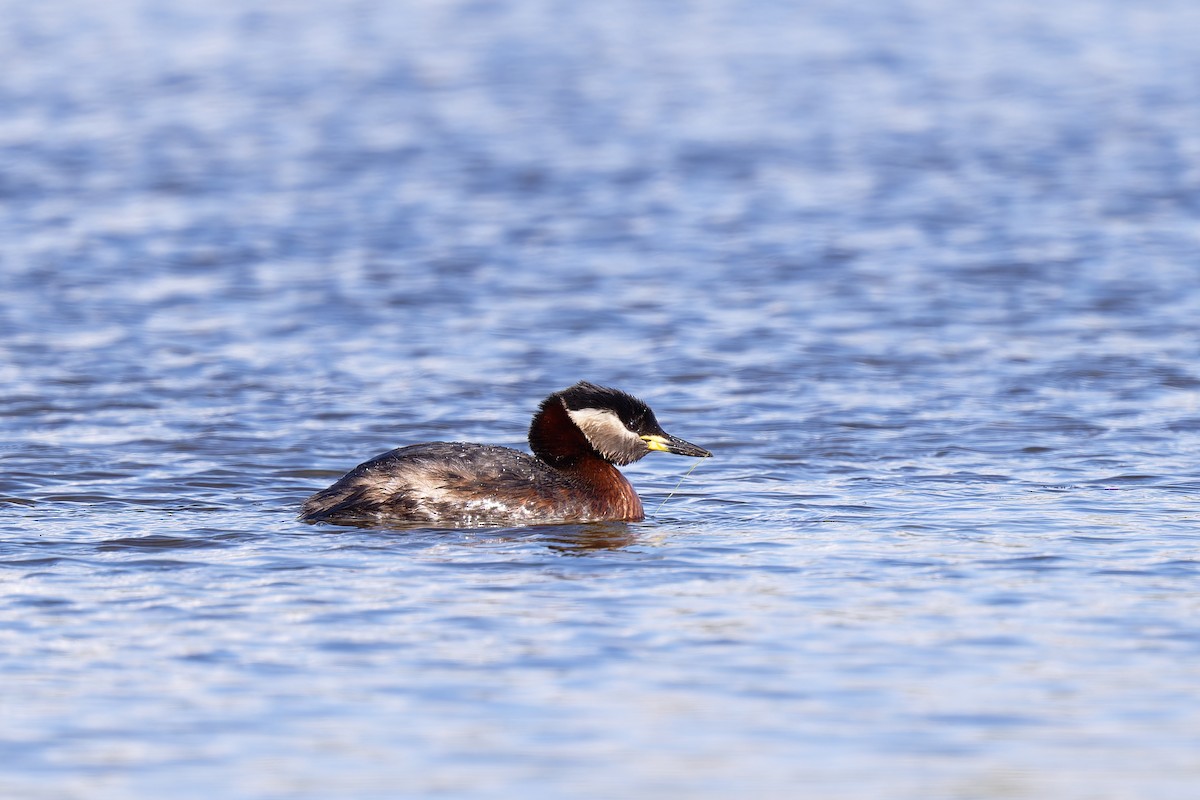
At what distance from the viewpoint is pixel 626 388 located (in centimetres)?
1530

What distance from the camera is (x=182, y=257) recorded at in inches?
794

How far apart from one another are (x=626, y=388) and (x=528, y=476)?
395 centimetres

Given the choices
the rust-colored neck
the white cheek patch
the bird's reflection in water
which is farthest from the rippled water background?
the white cheek patch

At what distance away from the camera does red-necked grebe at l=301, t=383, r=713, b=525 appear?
11.0 metres

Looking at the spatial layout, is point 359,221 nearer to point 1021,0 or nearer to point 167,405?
point 167,405

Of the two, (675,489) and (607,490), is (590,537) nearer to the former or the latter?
(607,490)

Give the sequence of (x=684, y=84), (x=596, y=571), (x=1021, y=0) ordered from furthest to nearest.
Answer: (x=1021, y=0), (x=684, y=84), (x=596, y=571)

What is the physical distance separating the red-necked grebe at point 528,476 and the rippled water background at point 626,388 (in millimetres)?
290

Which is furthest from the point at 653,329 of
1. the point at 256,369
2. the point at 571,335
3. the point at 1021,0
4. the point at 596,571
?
the point at 1021,0

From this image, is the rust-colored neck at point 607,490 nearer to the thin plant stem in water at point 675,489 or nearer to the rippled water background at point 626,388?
the thin plant stem in water at point 675,489

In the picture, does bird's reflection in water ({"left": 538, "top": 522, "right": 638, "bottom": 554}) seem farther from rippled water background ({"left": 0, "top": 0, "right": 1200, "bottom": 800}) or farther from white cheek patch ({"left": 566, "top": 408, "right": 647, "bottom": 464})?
white cheek patch ({"left": 566, "top": 408, "right": 647, "bottom": 464})

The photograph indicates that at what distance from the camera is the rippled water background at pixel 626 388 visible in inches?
297

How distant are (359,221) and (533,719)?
1490 cm

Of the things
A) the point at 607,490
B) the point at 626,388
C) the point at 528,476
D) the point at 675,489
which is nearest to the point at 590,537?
the point at 607,490
